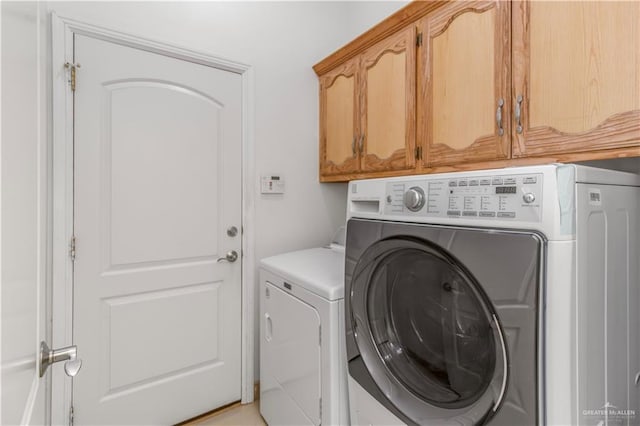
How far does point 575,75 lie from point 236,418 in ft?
7.57

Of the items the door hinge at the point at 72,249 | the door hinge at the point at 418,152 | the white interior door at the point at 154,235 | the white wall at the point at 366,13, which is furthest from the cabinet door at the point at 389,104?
the door hinge at the point at 72,249

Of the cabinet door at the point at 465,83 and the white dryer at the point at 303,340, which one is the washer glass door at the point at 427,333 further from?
the cabinet door at the point at 465,83

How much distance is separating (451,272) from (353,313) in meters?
0.41

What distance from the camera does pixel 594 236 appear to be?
2.54ft

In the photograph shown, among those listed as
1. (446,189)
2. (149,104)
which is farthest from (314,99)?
(446,189)

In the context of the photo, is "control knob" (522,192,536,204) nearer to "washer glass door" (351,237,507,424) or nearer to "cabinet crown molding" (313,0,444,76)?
"washer glass door" (351,237,507,424)

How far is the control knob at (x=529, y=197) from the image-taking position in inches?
28.6

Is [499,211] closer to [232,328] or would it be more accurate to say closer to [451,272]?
[451,272]

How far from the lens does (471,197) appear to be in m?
0.85

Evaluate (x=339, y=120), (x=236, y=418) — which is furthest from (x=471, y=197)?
(x=236, y=418)

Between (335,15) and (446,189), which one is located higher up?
(335,15)

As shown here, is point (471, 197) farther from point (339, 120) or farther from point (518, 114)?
point (339, 120)

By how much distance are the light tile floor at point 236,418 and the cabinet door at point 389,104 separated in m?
1.62

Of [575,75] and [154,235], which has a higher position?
[575,75]
